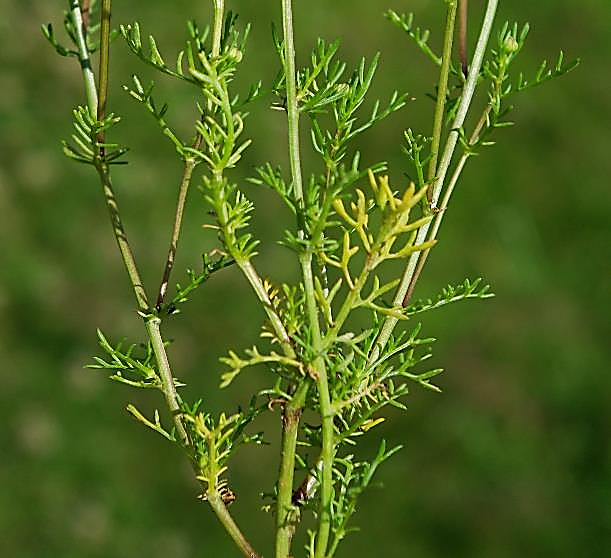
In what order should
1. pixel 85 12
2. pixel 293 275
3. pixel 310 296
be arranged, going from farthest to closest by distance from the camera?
pixel 293 275 < pixel 85 12 < pixel 310 296

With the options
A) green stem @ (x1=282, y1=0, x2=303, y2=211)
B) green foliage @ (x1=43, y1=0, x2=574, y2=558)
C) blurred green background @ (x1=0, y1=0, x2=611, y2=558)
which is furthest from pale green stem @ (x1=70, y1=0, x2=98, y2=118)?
blurred green background @ (x1=0, y1=0, x2=611, y2=558)

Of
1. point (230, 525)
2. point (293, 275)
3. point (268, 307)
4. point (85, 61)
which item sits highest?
point (85, 61)

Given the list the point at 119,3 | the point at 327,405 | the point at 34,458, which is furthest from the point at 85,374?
the point at 327,405

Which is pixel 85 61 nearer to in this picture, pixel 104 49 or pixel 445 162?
pixel 104 49

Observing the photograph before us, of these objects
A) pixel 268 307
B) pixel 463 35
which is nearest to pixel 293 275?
pixel 463 35

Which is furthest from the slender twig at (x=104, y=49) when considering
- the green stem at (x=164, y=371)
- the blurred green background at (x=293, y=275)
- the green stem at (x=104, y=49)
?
the blurred green background at (x=293, y=275)

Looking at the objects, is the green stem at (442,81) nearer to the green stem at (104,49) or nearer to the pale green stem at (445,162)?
the pale green stem at (445,162)
